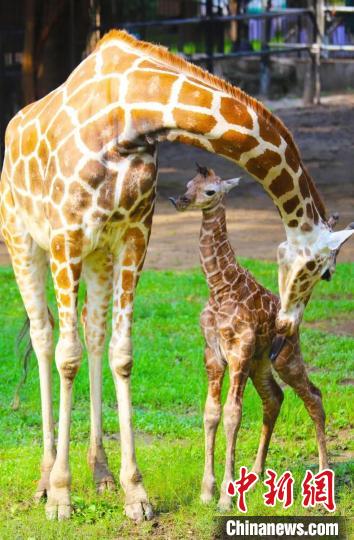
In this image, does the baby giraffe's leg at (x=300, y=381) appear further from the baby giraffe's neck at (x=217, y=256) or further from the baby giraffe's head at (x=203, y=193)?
the baby giraffe's head at (x=203, y=193)

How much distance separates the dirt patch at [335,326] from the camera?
9305mm

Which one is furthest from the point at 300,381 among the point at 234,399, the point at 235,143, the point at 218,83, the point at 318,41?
the point at 318,41

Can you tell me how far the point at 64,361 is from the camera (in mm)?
5648

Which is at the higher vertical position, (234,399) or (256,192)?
(256,192)

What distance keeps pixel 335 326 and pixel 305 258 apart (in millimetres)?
4201

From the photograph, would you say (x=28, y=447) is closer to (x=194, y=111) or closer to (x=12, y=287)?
(x=194, y=111)

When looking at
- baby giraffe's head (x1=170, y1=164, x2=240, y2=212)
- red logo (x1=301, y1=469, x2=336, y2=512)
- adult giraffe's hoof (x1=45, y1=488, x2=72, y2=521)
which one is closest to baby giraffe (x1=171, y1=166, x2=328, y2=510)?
baby giraffe's head (x1=170, y1=164, x2=240, y2=212)

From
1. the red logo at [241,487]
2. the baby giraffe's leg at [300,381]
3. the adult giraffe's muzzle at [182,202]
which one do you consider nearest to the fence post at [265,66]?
the adult giraffe's muzzle at [182,202]

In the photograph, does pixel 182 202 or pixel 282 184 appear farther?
pixel 182 202

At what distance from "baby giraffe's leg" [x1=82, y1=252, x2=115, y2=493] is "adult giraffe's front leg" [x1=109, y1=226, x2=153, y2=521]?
227 mm

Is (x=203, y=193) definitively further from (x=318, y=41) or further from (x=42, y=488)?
(x=318, y=41)

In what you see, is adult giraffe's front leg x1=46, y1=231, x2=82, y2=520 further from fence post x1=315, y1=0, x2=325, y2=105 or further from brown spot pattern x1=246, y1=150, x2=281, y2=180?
fence post x1=315, y1=0, x2=325, y2=105

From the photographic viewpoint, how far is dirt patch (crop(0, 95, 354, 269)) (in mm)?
12416

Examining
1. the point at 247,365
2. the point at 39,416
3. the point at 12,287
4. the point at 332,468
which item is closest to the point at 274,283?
the point at 12,287
